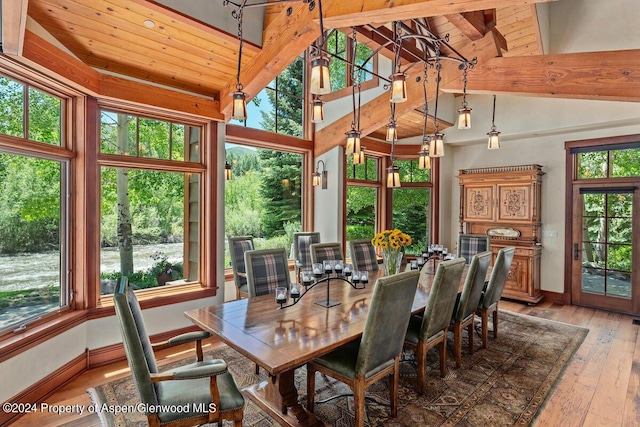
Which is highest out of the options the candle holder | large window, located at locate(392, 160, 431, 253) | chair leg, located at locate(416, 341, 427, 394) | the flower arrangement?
large window, located at locate(392, 160, 431, 253)

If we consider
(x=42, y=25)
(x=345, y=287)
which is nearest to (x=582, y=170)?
(x=345, y=287)

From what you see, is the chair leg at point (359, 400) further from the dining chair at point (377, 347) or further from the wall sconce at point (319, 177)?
the wall sconce at point (319, 177)

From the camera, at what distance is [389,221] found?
636 centimetres

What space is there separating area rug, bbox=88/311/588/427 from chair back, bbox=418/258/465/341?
1.66 ft

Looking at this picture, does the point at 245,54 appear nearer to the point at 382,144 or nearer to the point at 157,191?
the point at 157,191

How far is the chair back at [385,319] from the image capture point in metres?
1.98

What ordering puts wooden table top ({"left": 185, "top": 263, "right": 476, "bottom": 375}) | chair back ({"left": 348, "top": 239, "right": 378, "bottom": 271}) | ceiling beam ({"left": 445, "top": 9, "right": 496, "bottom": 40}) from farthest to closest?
chair back ({"left": 348, "top": 239, "right": 378, "bottom": 271})
ceiling beam ({"left": 445, "top": 9, "right": 496, "bottom": 40})
wooden table top ({"left": 185, "top": 263, "right": 476, "bottom": 375})

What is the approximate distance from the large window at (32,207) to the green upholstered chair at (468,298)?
364 cm

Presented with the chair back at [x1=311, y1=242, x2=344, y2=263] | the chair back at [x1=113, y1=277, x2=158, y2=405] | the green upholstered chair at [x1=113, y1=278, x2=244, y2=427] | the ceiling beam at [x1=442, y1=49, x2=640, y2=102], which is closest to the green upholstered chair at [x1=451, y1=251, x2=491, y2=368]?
the chair back at [x1=311, y1=242, x2=344, y2=263]

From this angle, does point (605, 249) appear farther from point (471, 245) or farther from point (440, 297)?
point (440, 297)

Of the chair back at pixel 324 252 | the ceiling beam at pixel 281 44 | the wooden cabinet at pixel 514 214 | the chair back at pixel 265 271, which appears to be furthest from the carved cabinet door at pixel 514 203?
the ceiling beam at pixel 281 44

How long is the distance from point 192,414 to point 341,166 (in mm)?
4240

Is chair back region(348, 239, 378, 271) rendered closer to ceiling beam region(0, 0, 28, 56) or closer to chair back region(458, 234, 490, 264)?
chair back region(458, 234, 490, 264)

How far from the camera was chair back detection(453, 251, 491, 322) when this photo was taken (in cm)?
302
